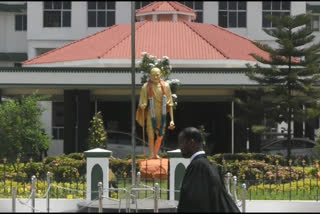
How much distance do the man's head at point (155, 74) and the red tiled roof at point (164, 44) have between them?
9.49 meters

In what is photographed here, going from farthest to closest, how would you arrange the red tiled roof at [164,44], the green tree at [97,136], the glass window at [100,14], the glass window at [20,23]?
1. the glass window at [20,23]
2. the glass window at [100,14]
3. the red tiled roof at [164,44]
4. the green tree at [97,136]

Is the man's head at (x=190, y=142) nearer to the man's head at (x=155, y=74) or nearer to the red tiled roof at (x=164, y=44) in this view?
the man's head at (x=155, y=74)

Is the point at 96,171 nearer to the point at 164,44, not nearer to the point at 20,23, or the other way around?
the point at 164,44

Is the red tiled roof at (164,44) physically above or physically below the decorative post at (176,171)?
above

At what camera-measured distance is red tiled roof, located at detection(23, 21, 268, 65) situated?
32.9m

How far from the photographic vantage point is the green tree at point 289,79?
Result: 27.3 m

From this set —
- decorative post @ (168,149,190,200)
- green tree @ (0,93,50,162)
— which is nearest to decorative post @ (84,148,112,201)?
decorative post @ (168,149,190,200)

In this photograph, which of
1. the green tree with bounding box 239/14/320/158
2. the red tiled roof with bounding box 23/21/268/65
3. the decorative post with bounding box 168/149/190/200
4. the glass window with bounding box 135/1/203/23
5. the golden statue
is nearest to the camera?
the decorative post with bounding box 168/149/190/200

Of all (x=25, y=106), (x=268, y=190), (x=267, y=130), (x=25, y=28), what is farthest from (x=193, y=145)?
(x=25, y=28)

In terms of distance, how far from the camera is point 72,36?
46781mm

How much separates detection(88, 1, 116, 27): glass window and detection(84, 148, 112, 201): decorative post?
29.8 meters

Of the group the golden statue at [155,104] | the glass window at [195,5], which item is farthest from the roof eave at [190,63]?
the glass window at [195,5]

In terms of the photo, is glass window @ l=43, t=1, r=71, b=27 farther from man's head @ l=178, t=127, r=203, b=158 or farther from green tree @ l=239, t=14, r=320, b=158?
man's head @ l=178, t=127, r=203, b=158

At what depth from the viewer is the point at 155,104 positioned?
2280 cm
